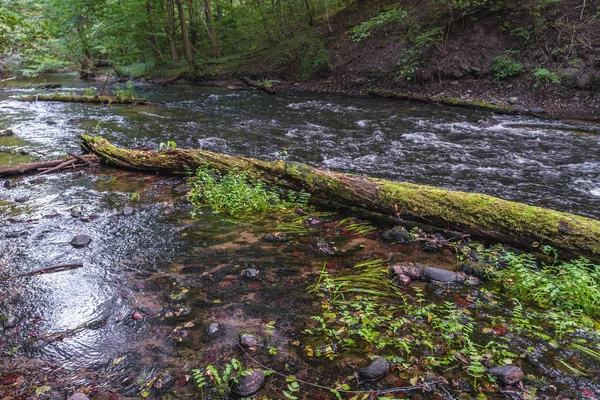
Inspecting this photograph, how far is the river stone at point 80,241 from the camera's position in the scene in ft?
15.6

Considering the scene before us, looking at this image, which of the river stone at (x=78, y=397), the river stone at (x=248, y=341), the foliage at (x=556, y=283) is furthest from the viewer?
the foliage at (x=556, y=283)

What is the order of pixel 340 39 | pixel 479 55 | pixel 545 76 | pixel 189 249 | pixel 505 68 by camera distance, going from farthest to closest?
pixel 340 39 → pixel 479 55 → pixel 505 68 → pixel 545 76 → pixel 189 249

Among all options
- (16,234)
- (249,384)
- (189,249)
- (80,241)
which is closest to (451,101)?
(189,249)

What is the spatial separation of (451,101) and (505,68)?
2712mm

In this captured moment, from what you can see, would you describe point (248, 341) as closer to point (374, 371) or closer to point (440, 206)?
point (374, 371)

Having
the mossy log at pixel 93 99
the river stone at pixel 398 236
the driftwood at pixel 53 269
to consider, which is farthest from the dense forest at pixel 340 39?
the river stone at pixel 398 236

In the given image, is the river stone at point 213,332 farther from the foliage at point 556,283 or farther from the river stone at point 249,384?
the foliage at point 556,283

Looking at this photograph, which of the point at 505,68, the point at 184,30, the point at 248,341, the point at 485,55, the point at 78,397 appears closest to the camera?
the point at 78,397

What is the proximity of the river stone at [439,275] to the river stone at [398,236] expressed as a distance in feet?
3.10

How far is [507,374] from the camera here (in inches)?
102

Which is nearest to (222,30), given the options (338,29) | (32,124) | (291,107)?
(338,29)

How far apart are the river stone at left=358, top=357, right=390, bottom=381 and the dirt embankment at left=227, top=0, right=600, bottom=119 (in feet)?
45.3

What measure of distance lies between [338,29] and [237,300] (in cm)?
2245

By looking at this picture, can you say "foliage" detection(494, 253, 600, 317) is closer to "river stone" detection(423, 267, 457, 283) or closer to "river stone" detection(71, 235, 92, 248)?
"river stone" detection(423, 267, 457, 283)
